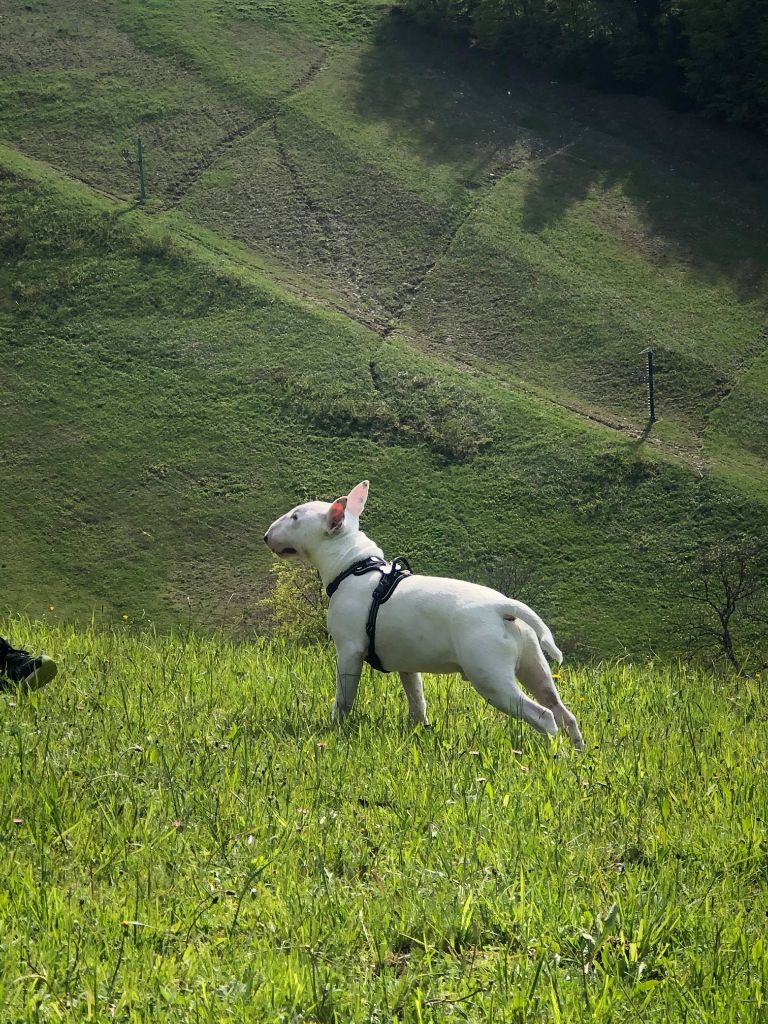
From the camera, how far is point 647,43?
83.1 m

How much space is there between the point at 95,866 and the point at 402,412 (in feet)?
174

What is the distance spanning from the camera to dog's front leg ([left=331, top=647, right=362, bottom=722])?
873 centimetres

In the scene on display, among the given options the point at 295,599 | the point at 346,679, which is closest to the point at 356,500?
the point at 346,679

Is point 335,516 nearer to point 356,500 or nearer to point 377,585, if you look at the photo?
point 356,500

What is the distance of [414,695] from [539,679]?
0.96 metres

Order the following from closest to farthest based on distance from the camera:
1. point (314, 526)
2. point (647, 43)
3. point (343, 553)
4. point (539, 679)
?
point (539, 679), point (343, 553), point (314, 526), point (647, 43)

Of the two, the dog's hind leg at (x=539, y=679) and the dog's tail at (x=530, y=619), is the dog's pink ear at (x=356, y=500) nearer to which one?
the dog's tail at (x=530, y=619)

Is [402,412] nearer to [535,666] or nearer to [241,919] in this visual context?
[535,666]

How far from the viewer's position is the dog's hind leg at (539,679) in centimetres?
830

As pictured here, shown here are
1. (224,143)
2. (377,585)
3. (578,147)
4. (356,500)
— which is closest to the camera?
(377,585)

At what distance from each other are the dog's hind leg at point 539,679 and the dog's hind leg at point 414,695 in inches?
29.6

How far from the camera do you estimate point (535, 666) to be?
8.48 m

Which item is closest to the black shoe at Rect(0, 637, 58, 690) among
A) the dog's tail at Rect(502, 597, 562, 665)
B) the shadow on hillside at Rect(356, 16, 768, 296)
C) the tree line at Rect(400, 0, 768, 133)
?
the dog's tail at Rect(502, 597, 562, 665)

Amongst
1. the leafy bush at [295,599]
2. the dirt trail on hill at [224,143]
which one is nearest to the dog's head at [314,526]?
the leafy bush at [295,599]
